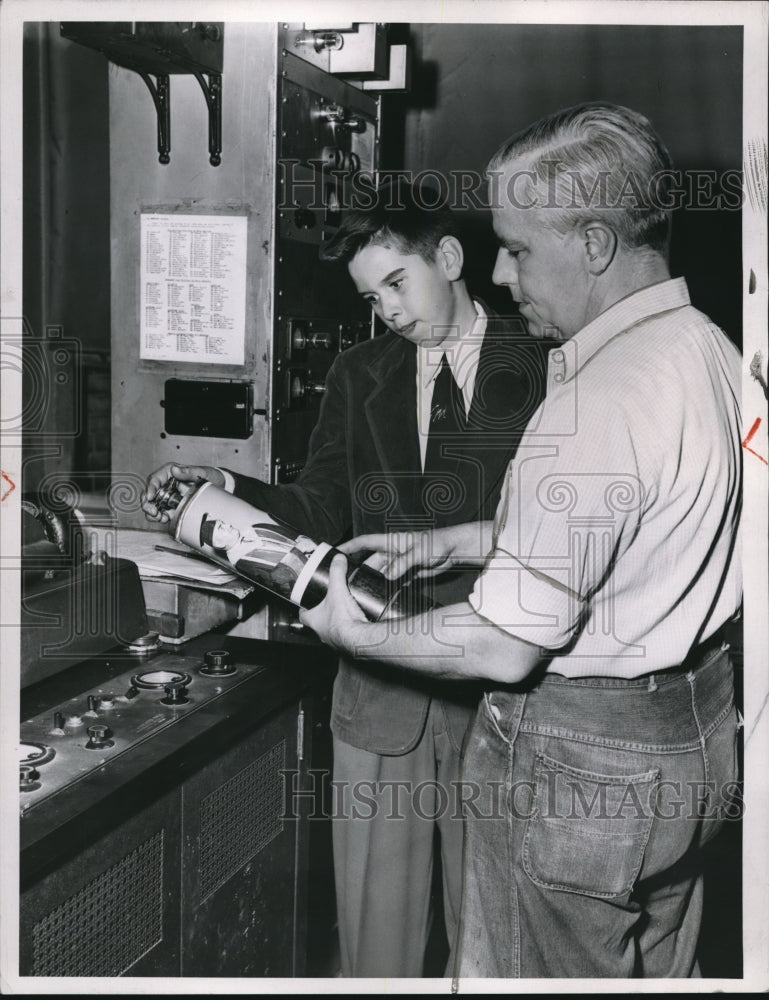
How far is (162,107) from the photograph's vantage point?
2328 mm

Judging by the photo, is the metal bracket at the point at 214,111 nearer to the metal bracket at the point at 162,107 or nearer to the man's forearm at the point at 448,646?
the metal bracket at the point at 162,107

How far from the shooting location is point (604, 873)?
4.72ft

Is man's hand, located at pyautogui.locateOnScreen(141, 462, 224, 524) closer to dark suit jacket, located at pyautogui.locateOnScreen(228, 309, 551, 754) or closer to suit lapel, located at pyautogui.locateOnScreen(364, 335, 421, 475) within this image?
dark suit jacket, located at pyautogui.locateOnScreen(228, 309, 551, 754)

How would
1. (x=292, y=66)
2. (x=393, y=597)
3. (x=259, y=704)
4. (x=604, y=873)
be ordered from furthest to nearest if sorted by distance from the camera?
1. (x=292, y=66)
2. (x=259, y=704)
3. (x=393, y=597)
4. (x=604, y=873)

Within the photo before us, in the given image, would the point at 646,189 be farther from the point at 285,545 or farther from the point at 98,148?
the point at 98,148

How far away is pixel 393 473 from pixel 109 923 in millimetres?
1115

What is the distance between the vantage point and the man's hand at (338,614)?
1.50 metres

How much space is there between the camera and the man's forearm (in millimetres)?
1296

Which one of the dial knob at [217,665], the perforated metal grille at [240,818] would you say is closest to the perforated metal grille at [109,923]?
the perforated metal grille at [240,818]

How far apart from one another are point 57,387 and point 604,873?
7.12ft

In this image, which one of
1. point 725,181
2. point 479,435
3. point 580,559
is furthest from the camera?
point 725,181

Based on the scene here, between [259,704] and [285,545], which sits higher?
[285,545]

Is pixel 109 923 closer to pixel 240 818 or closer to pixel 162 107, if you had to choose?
pixel 240 818

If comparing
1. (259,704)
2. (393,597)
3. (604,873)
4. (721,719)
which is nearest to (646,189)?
(393,597)
